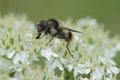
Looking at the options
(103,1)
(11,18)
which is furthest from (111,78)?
(103,1)

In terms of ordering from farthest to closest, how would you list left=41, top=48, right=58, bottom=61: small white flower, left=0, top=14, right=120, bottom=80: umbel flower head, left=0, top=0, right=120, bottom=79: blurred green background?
left=0, top=0, right=120, bottom=79: blurred green background → left=41, top=48, right=58, bottom=61: small white flower → left=0, top=14, right=120, bottom=80: umbel flower head

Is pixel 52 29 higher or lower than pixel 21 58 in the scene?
higher

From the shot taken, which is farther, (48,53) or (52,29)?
(52,29)

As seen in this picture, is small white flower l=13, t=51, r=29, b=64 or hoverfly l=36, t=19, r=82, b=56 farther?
hoverfly l=36, t=19, r=82, b=56

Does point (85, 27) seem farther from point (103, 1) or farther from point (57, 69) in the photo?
point (103, 1)

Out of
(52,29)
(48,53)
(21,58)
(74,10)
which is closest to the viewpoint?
(21,58)

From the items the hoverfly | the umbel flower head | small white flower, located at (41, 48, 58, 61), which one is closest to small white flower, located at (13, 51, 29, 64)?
the umbel flower head

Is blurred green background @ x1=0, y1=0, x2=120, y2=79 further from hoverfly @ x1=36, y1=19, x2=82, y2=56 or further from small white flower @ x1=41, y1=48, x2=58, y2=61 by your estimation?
small white flower @ x1=41, y1=48, x2=58, y2=61

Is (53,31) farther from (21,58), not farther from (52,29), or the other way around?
(21,58)

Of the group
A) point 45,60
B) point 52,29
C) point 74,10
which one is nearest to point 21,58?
point 45,60
